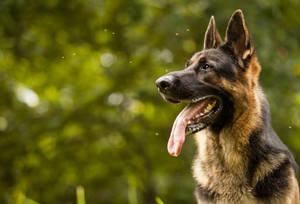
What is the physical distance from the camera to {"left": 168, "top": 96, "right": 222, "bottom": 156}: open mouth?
3785 mm

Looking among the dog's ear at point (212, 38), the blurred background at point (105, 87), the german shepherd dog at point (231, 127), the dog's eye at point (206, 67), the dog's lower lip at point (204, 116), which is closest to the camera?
the german shepherd dog at point (231, 127)

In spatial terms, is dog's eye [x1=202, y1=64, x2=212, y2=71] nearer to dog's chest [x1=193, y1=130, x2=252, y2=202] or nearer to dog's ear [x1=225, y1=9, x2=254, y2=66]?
dog's ear [x1=225, y1=9, x2=254, y2=66]

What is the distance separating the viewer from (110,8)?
29.5ft

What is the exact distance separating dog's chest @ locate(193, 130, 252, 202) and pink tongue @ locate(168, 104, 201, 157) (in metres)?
0.30

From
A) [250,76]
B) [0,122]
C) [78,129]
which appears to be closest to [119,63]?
[78,129]

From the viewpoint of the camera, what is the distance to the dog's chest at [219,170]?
373cm

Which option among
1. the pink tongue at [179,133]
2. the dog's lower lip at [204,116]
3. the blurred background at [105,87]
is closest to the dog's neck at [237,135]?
the dog's lower lip at [204,116]

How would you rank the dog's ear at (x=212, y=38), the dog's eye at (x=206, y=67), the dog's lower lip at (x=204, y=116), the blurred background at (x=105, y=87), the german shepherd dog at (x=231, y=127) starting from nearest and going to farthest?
the german shepherd dog at (x=231, y=127) → the dog's lower lip at (x=204, y=116) → the dog's eye at (x=206, y=67) → the dog's ear at (x=212, y=38) → the blurred background at (x=105, y=87)

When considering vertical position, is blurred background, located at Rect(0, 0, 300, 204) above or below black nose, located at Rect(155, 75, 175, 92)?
below

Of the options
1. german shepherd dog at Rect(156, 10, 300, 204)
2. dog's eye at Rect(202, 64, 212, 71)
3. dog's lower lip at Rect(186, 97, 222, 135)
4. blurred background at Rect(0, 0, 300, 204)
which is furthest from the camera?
blurred background at Rect(0, 0, 300, 204)

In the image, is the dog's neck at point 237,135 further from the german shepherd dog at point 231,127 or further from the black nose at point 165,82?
the black nose at point 165,82

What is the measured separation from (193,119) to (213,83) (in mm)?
377

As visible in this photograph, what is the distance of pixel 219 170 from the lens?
12.8ft

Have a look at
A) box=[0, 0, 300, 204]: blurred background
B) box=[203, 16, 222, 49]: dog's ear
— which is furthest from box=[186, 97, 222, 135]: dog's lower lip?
box=[0, 0, 300, 204]: blurred background
